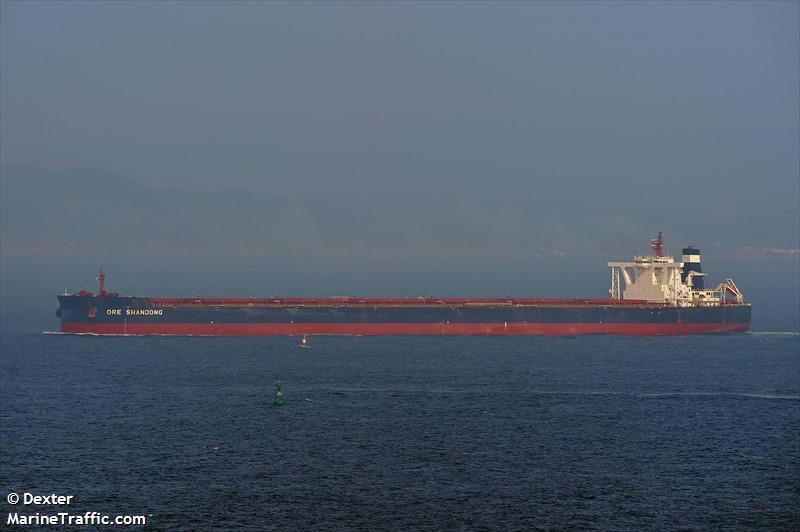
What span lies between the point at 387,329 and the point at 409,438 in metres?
43.6

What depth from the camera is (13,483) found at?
150ft

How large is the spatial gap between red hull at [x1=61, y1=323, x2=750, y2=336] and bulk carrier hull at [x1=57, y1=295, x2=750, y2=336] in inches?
3.5

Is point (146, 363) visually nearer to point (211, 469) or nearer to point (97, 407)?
point (97, 407)

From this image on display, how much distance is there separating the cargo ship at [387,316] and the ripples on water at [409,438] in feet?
32.9

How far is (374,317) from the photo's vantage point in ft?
318

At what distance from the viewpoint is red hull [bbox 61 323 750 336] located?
9456cm

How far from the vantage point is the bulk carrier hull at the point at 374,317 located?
9431 cm

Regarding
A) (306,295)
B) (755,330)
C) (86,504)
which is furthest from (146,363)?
(306,295)
